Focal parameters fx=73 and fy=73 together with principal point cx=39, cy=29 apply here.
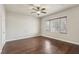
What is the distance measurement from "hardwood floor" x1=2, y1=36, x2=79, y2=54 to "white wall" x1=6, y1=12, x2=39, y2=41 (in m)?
0.11

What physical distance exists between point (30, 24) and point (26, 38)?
0.30 metres

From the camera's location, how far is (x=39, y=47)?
142 cm

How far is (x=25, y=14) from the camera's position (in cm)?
145

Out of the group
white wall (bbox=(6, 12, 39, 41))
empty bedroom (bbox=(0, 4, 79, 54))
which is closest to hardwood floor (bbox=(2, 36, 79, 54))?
empty bedroom (bbox=(0, 4, 79, 54))

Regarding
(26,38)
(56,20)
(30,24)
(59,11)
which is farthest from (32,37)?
(59,11)

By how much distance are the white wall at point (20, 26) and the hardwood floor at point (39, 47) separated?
0.36ft

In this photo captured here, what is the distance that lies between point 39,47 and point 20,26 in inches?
21.7

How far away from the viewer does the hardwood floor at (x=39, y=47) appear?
1.39 m

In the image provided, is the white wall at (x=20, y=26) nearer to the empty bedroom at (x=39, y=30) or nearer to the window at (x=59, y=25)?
the empty bedroom at (x=39, y=30)

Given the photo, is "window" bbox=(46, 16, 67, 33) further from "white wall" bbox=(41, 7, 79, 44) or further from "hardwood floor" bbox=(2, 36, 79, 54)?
"hardwood floor" bbox=(2, 36, 79, 54)

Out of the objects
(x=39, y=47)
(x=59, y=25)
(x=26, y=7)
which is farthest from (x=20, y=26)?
(x=59, y=25)
